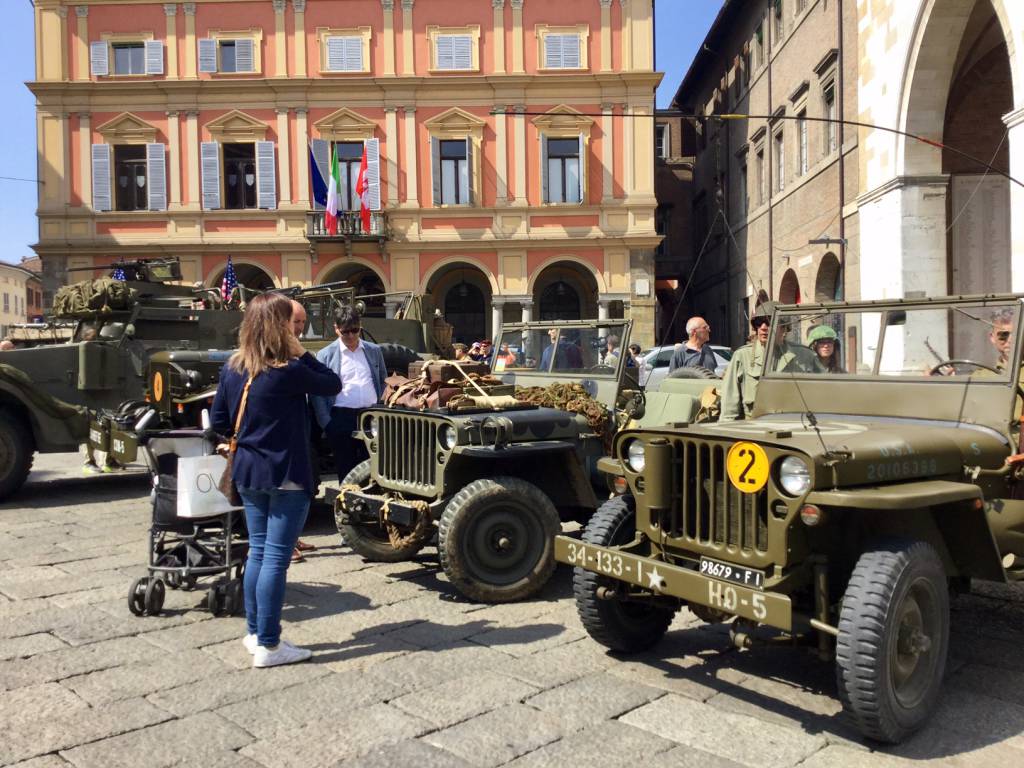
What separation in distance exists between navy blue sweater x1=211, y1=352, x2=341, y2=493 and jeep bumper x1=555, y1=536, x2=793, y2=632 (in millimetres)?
1242

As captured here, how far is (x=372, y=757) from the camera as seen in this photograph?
3.27 meters

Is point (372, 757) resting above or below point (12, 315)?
below

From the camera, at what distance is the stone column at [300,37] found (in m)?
24.9

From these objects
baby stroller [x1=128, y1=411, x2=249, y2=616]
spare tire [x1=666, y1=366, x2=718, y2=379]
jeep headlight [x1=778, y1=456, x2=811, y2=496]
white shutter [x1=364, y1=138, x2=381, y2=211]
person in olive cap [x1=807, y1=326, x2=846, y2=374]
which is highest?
white shutter [x1=364, y1=138, x2=381, y2=211]

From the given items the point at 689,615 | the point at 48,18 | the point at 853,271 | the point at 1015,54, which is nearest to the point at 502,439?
the point at 689,615

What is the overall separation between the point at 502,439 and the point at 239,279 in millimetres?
23500

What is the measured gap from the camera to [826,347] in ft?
16.0

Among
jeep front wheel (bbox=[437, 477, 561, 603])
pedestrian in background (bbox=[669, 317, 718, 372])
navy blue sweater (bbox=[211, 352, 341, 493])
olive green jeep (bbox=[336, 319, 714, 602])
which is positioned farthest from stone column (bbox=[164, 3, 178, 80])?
navy blue sweater (bbox=[211, 352, 341, 493])

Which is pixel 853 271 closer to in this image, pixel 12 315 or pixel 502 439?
pixel 502 439

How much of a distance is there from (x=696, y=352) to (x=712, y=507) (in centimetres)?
456

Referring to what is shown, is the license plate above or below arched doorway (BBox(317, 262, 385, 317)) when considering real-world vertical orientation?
below

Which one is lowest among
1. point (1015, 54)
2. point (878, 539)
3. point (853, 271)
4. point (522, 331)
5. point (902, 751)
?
point (902, 751)

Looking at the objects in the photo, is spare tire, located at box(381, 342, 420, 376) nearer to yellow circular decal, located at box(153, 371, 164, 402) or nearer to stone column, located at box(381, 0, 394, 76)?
yellow circular decal, located at box(153, 371, 164, 402)

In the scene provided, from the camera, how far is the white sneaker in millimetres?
4148
